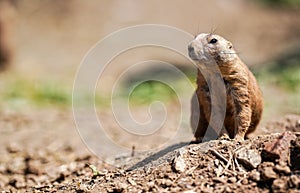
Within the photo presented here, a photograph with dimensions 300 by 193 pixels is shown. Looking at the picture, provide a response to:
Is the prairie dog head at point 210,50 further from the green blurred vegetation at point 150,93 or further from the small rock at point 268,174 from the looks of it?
the green blurred vegetation at point 150,93

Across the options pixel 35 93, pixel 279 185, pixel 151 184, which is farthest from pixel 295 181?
pixel 35 93

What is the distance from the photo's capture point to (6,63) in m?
12.5

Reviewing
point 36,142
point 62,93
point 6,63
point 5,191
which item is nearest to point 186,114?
point 36,142

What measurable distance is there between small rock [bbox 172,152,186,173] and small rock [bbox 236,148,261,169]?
1.27 feet

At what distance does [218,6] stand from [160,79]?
6.63 metres

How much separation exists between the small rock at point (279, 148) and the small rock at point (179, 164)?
1.88ft

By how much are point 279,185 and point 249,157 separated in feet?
1.34

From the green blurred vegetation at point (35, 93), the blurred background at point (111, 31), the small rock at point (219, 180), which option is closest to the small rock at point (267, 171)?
the small rock at point (219, 180)

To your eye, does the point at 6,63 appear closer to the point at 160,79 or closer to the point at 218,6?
the point at 160,79

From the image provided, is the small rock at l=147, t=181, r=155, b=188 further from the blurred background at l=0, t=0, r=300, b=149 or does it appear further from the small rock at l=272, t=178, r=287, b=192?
the blurred background at l=0, t=0, r=300, b=149

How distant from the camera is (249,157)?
12.8 ft

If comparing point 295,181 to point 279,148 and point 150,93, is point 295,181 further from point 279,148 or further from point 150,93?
point 150,93

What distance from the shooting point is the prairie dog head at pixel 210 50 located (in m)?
4.29

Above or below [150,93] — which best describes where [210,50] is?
below
